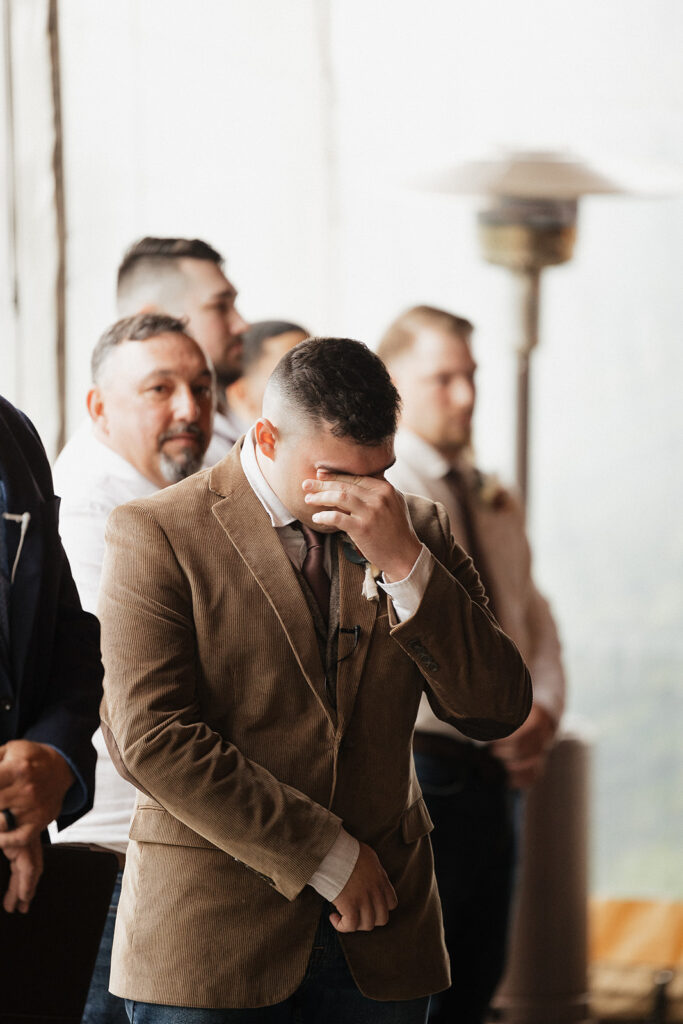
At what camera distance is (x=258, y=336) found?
2428 mm

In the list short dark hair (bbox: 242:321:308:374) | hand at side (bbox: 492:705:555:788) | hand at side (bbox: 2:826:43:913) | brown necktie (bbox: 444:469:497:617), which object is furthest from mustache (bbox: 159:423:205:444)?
hand at side (bbox: 492:705:555:788)

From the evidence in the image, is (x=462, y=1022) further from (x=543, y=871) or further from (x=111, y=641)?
(x=111, y=641)

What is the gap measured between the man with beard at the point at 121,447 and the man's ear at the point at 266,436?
1.20ft

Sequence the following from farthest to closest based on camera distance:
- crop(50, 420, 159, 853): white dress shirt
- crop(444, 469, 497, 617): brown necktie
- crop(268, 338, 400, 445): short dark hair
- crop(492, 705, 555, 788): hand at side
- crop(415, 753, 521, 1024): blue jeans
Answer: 1. crop(492, 705, 555, 788): hand at side
2. crop(415, 753, 521, 1024): blue jeans
3. crop(444, 469, 497, 617): brown necktie
4. crop(50, 420, 159, 853): white dress shirt
5. crop(268, 338, 400, 445): short dark hair

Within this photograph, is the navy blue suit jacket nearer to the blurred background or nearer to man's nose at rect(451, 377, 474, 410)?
man's nose at rect(451, 377, 474, 410)

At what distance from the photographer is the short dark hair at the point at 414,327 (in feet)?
9.19

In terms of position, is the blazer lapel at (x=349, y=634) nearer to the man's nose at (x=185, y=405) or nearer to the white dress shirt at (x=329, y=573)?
the white dress shirt at (x=329, y=573)

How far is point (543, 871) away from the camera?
3.61 meters

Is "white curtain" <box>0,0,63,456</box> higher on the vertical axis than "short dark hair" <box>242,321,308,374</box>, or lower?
higher

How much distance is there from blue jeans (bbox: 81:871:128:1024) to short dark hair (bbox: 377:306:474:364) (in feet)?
4.49

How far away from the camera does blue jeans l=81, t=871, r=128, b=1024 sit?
183 cm

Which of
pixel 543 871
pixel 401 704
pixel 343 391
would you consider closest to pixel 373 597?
pixel 401 704

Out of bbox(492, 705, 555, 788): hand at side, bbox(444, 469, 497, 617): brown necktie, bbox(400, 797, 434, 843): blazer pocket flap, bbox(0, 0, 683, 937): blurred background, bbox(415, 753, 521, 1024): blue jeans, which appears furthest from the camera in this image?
bbox(0, 0, 683, 937): blurred background

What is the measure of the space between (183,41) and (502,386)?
163 centimetres
